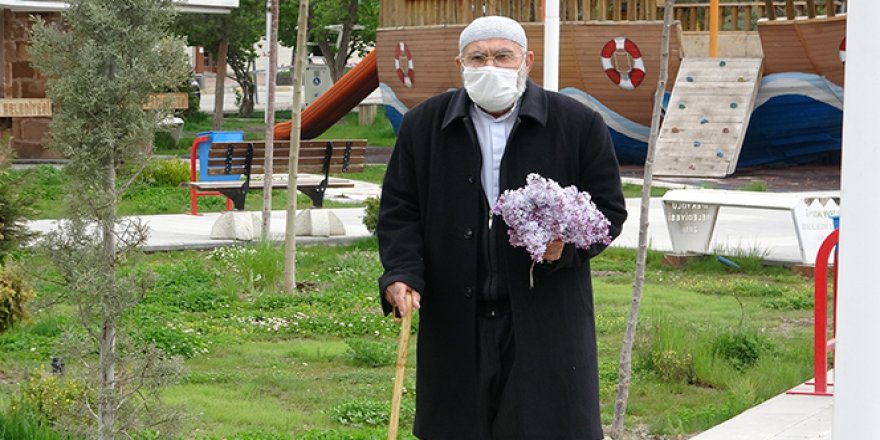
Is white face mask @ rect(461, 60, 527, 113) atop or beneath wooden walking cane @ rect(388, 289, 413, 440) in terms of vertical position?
atop

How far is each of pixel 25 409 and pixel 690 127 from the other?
16.5m

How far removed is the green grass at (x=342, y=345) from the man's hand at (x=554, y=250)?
4.99 ft

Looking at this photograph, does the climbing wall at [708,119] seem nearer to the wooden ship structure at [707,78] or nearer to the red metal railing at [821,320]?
the wooden ship structure at [707,78]

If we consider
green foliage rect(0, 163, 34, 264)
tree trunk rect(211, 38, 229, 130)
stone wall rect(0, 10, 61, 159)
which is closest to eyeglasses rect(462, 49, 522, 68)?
green foliage rect(0, 163, 34, 264)

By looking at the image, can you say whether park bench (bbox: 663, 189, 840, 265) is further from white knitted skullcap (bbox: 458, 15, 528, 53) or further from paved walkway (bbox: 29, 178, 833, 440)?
white knitted skullcap (bbox: 458, 15, 528, 53)

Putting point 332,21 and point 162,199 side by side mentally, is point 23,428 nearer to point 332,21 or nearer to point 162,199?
point 162,199

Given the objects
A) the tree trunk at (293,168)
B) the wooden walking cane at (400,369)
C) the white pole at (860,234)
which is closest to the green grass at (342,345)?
the tree trunk at (293,168)

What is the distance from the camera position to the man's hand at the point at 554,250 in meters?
4.04

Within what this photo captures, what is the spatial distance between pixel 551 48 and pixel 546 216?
6.30 meters

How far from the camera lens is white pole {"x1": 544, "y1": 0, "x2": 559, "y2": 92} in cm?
1001

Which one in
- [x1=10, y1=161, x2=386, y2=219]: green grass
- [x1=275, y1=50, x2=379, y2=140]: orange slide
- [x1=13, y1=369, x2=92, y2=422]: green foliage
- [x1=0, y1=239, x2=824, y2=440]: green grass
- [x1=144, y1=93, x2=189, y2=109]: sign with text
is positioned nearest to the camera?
[x1=144, y1=93, x2=189, y2=109]: sign with text

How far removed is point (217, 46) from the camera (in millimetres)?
35688

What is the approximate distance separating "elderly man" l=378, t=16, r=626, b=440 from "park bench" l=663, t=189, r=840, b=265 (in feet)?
24.4

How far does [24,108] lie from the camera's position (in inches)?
805
